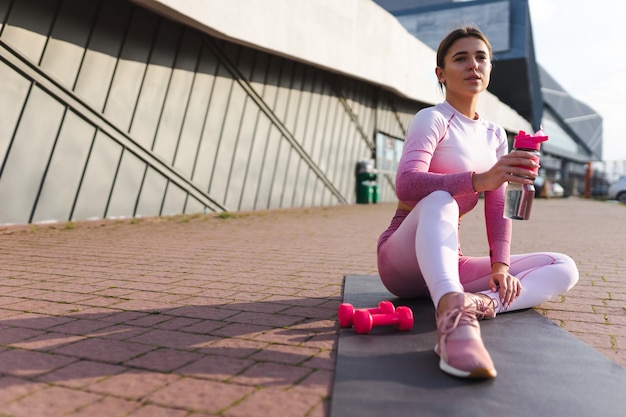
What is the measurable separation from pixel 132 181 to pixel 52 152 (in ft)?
4.91

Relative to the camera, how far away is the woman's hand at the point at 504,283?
3.06 metres

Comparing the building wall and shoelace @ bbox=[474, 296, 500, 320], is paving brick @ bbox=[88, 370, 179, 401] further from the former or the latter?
the building wall

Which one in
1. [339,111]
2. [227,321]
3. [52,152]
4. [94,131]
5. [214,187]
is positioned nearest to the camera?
[227,321]

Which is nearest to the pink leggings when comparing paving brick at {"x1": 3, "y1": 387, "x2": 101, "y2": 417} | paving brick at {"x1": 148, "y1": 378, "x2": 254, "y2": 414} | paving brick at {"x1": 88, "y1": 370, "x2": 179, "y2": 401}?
paving brick at {"x1": 148, "y1": 378, "x2": 254, "y2": 414}

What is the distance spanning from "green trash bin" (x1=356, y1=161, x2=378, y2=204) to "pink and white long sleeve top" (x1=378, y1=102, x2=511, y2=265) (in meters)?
14.3

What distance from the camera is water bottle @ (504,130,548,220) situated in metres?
2.52

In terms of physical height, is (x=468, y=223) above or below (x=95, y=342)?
above

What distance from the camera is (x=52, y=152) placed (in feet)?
25.8

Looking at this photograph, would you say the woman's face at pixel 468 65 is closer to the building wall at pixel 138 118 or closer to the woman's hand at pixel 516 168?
the woman's hand at pixel 516 168

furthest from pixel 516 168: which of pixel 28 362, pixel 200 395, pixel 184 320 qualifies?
pixel 28 362

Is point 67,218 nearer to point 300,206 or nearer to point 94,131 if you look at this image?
point 94,131

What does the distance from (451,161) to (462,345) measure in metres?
1.08

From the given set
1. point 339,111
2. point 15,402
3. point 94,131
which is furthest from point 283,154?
point 15,402

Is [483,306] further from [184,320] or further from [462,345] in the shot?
[184,320]
